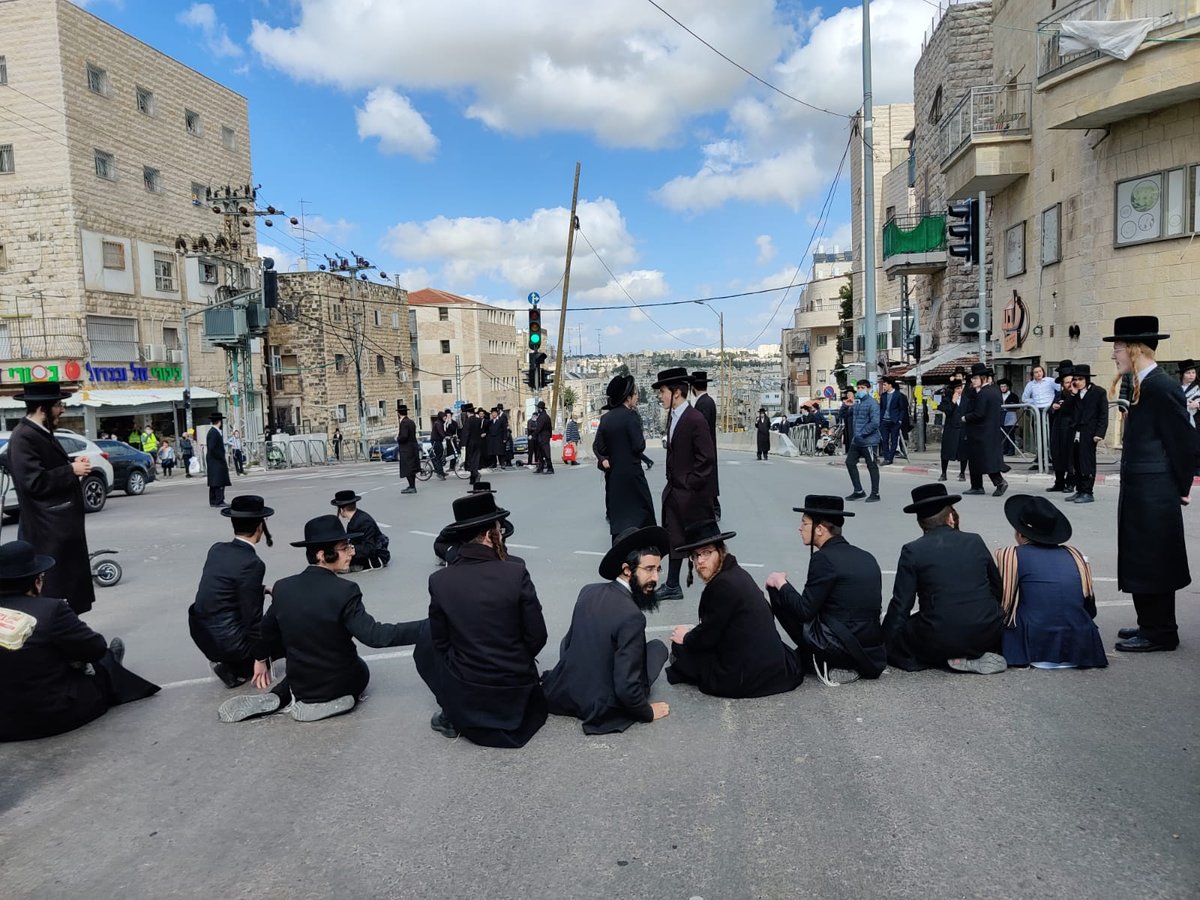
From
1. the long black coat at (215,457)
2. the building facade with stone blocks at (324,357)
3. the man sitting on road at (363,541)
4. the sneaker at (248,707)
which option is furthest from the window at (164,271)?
the sneaker at (248,707)

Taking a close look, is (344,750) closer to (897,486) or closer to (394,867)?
(394,867)

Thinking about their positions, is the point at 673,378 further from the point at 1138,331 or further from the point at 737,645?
the point at 1138,331

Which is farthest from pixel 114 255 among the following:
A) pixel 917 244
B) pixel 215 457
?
pixel 917 244

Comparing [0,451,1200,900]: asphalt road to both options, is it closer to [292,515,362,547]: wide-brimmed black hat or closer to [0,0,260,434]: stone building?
[292,515,362,547]: wide-brimmed black hat

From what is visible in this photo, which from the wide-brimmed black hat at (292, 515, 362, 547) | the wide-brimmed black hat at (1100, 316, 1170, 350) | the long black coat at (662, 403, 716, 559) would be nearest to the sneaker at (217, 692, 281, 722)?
the wide-brimmed black hat at (292, 515, 362, 547)

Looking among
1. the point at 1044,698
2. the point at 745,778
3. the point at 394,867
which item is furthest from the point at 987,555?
the point at 394,867

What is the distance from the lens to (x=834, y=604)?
5.36 meters

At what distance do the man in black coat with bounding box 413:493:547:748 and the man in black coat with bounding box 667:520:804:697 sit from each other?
1030 mm

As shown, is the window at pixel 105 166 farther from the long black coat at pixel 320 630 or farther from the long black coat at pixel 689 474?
the long black coat at pixel 320 630

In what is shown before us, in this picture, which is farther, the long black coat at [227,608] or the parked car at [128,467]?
the parked car at [128,467]

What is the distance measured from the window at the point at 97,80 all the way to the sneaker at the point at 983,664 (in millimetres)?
39367

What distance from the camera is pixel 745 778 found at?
166 inches

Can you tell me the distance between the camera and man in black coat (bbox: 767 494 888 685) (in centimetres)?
532

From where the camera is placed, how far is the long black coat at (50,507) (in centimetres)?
634
